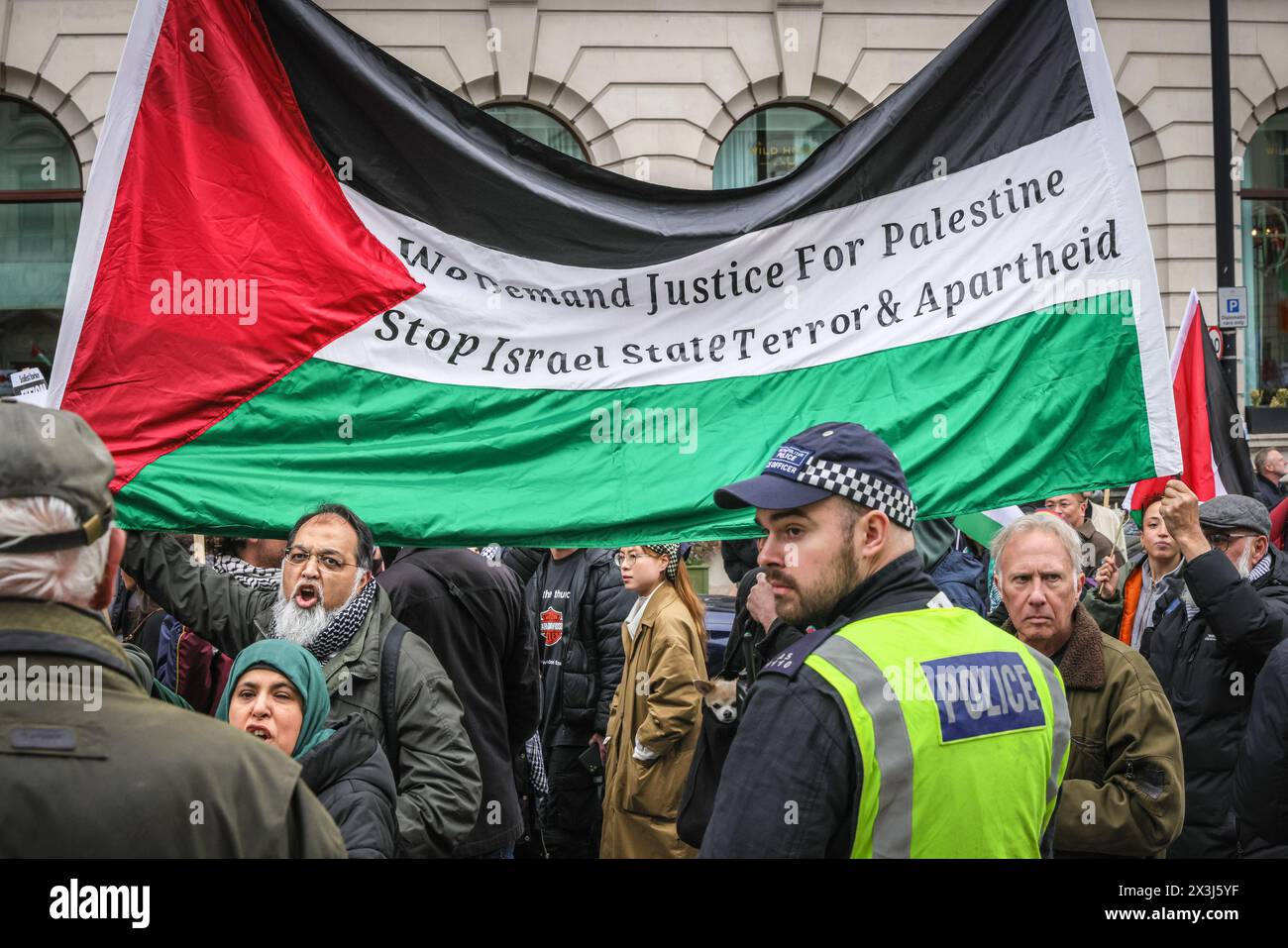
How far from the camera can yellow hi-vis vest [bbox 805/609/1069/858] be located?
2.38 meters

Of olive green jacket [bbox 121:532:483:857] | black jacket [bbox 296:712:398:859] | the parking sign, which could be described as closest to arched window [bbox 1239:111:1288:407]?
the parking sign

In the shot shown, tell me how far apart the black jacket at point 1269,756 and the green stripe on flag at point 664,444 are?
2.51 ft

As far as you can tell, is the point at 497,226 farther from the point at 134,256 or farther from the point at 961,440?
the point at 961,440

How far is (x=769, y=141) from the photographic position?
17.5m

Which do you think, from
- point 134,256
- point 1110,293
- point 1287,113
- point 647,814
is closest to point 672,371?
point 1110,293

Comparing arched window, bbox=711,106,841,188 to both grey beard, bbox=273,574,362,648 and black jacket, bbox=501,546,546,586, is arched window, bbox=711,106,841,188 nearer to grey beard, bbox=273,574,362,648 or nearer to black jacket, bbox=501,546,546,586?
black jacket, bbox=501,546,546,586

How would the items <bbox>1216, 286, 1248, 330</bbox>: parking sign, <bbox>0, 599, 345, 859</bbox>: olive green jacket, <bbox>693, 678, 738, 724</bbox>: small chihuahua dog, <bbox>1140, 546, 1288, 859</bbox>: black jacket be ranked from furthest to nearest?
<bbox>1216, 286, 1248, 330</bbox>: parking sign
<bbox>1140, 546, 1288, 859</bbox>: black jacket
<bbox>693, 678, 738, 724</bbox>: small chihuahua dog
<bbox>0, 599, 345, 859</bbox>: olive green jacket

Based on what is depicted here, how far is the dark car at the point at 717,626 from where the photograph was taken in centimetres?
811

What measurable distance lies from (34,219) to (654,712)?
14140mm

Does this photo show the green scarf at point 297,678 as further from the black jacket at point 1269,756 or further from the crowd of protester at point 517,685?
the black jacket at point 1269,756

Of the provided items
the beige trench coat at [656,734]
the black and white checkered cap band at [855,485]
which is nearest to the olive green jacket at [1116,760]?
the black and white checkered cap band at [855,485]

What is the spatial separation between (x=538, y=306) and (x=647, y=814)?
8.31ft

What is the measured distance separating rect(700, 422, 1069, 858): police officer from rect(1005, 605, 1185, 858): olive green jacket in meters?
1.00

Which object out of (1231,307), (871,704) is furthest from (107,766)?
(1231,307)
